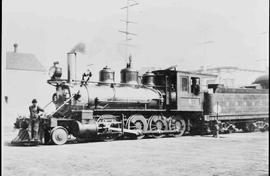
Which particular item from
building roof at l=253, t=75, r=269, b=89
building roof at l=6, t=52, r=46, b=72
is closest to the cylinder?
building roof at l=253, t=75, r=269, b=89

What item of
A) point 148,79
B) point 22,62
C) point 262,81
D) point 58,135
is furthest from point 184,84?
point 22,62

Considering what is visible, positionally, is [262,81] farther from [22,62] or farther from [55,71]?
[22,62]

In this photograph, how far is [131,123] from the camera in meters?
13.6

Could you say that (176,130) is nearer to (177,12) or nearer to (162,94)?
(162,94)

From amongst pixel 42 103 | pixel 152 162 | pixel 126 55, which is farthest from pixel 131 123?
pixel 42 103

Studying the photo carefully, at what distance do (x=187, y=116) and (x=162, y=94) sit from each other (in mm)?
1566

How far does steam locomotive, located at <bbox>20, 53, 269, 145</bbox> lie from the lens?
12172mm

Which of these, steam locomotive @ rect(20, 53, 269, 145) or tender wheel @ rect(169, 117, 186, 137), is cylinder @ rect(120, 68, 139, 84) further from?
tender wheel @ rect(169, 117, 186, 137)

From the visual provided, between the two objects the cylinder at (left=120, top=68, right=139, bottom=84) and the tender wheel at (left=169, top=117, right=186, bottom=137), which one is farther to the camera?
the tender wheel at (left=169, top=117, right=186, bottom=137)

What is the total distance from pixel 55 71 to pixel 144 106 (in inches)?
140

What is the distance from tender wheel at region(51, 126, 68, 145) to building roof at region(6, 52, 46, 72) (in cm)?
2141

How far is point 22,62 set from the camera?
107ft

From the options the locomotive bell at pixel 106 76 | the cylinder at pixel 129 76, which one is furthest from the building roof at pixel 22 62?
the locomotive bell at pixel 106 76

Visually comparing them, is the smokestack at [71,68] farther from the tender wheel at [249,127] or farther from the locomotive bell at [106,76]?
the tender wheel at [249,127]
